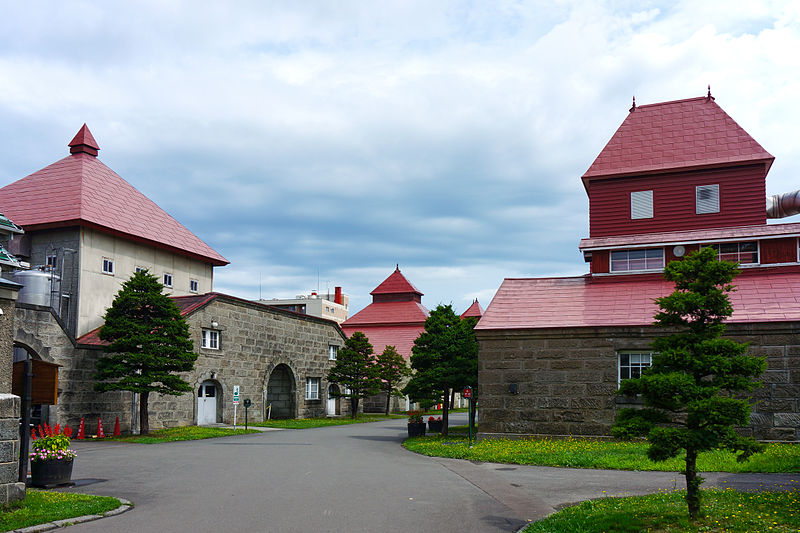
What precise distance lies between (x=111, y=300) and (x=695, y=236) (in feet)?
87.3

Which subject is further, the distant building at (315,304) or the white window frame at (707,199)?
the distant building at (315,304)

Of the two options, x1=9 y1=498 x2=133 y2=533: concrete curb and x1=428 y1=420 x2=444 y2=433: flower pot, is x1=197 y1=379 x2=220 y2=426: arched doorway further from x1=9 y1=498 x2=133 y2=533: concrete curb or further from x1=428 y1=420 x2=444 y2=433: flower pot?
x1=9 y1=498 x2=133 y2=533: concrete curb

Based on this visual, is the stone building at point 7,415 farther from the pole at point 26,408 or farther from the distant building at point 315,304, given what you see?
the distant building at point 315,304

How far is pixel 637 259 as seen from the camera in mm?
26469

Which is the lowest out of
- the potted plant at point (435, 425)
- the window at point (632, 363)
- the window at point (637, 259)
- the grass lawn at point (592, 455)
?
the potted plant at point (435, 425)

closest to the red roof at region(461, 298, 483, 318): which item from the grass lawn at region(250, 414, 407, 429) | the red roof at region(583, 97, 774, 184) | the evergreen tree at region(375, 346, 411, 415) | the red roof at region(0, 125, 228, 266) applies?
the evergreen tree at region(375, 346, 411, 415)

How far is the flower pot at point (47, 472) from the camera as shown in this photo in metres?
13.9

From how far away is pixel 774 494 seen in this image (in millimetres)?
11805

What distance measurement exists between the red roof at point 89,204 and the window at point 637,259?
2301 centimetres

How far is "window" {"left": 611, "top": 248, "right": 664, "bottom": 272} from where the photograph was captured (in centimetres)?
2614

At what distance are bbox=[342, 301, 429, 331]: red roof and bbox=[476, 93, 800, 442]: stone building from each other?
2953 cm

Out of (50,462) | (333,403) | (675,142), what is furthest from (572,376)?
(333,403)

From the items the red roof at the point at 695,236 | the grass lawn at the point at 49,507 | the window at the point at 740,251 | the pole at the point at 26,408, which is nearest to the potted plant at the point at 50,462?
the grass lawn at the point at 49,507

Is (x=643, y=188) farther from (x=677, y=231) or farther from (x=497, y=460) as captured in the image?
(x=497, y=460)
